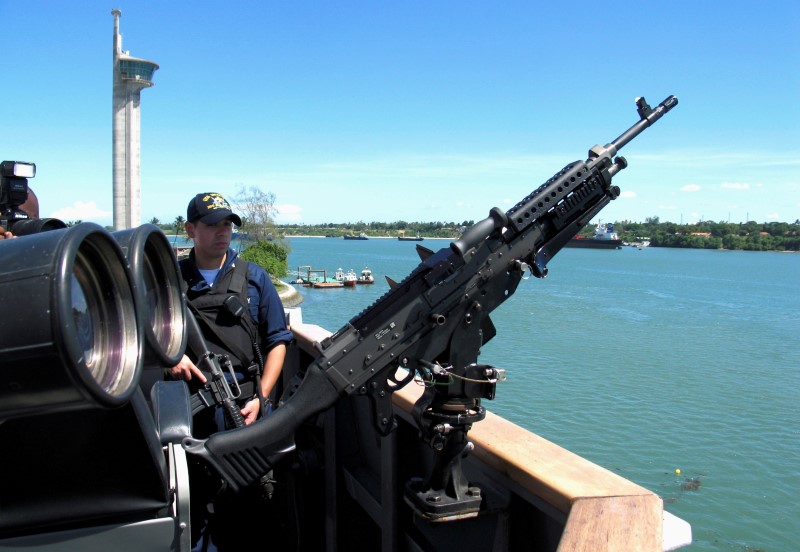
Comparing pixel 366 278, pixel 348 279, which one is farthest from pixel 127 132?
pixel 366 278

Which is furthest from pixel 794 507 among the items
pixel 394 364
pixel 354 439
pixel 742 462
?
pixel 394 364

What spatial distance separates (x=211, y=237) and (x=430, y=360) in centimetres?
154

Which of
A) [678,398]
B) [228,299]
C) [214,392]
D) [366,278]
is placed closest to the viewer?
[214,392]

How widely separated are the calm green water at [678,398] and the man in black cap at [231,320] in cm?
832

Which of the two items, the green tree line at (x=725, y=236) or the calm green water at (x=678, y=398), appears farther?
the green tree line at (x=725, y=236)

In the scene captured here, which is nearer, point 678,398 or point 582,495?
point 582,495

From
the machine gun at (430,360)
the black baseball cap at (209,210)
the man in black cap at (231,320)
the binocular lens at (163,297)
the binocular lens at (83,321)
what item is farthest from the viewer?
the black baseball cap at (209,210)

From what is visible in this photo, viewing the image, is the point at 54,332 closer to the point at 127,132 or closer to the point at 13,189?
the point at 13,189

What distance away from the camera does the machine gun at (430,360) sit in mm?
2590

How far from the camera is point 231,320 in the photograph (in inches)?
144

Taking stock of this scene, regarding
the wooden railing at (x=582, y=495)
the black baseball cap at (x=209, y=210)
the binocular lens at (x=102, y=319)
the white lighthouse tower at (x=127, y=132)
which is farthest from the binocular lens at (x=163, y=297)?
the white lighthouse tower at (x=127, y=132)

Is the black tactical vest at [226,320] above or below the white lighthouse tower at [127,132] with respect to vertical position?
below

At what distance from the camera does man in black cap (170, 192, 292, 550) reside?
3559 millimetres

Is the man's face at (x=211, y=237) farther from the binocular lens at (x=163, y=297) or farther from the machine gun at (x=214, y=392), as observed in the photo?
the binocular lens at (x=163, y=297)
